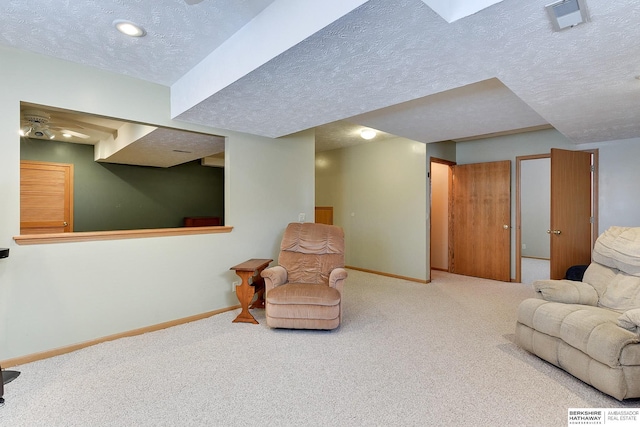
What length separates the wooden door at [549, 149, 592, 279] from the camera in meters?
3.79

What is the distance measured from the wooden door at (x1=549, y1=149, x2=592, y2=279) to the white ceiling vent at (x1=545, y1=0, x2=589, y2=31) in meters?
2.78

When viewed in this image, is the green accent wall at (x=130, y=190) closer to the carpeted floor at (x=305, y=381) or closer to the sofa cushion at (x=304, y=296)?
the carpeted floor at (x=305, y=381)

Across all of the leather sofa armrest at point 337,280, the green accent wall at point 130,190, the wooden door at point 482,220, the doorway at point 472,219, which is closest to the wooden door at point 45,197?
the green accent wall at point 130,190

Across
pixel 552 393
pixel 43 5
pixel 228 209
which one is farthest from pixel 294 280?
pixel 43 5

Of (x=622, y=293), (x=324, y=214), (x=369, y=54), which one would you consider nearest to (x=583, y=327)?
(x=622, y=293)

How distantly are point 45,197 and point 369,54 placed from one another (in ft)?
19.0

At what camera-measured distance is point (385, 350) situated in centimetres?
264

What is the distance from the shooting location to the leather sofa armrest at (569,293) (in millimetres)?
2512

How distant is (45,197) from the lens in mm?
5105

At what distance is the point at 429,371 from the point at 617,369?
3.55 feet

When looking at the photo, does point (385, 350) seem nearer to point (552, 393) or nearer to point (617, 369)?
point (552, 393)

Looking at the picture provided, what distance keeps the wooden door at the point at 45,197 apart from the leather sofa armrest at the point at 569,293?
22.2ft

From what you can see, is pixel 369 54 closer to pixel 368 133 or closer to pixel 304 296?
pixel 304 296

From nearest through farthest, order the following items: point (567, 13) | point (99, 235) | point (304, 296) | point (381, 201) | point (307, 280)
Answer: point (567, 13) < point (99, 235) < point (304, 296) < point (307, 280) < point (381, 201)
